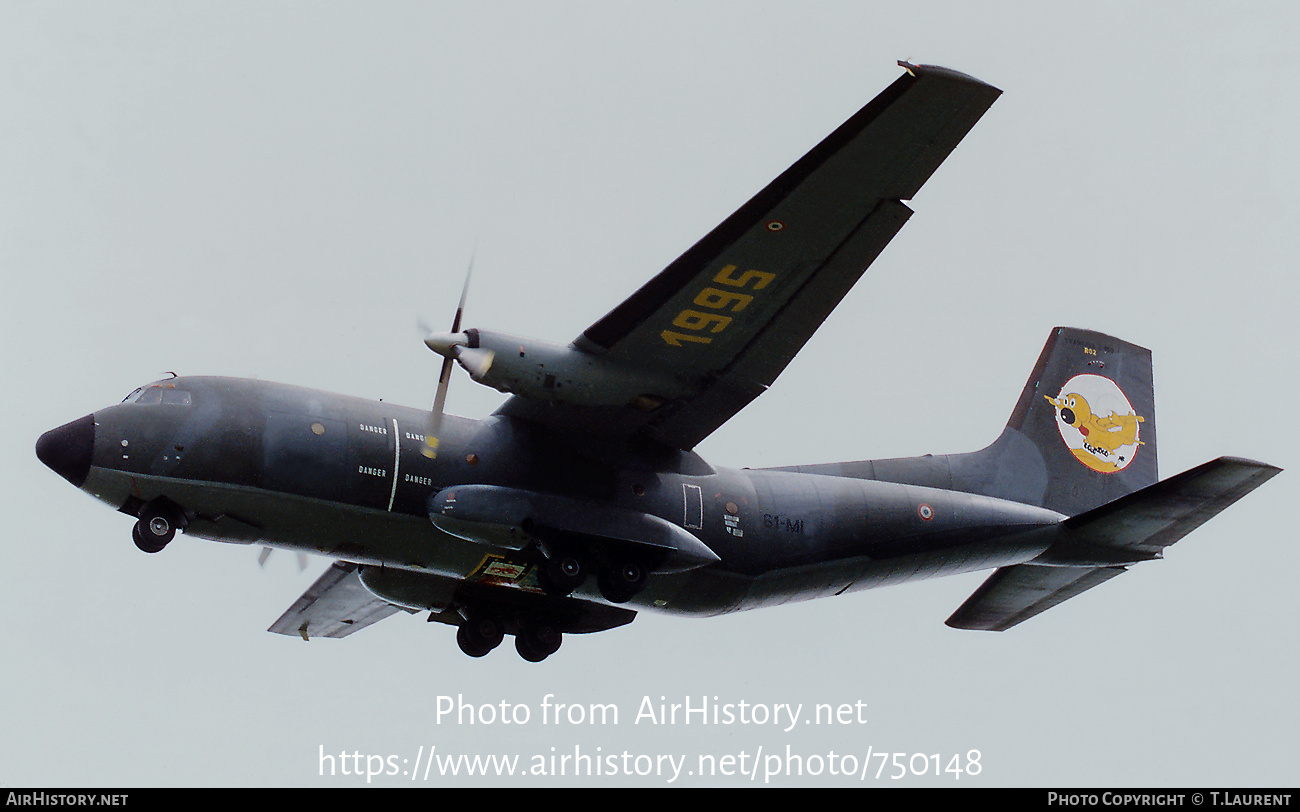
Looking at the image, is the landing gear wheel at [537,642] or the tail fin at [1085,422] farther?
the tail fin at [1085,422]

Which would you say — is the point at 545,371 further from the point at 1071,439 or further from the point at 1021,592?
the point at 1071,439

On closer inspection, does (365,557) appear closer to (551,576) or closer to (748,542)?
(551,576)

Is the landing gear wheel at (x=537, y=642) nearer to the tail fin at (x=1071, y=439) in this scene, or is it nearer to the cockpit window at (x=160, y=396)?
the tail fin at (x=1071, y=439)

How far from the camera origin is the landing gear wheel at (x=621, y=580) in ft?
63.1

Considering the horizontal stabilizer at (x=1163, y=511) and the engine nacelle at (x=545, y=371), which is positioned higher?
the engine nacelle at (x=545, y=371)

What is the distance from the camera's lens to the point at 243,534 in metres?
18.0

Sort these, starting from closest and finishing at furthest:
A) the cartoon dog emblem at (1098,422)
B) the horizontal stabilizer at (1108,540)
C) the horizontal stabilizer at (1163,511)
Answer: the horizontal stabilizer at (1163,511) → the horizontal stabilizer at (1108,540) → the cartoon dog emblem at (1098,422)

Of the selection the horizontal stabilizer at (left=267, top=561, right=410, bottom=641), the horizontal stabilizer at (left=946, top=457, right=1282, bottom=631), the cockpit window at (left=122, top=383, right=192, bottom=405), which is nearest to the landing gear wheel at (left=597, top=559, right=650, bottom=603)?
the horizontal stabilizer at (left=267, top=561, right=410, bottom=641)

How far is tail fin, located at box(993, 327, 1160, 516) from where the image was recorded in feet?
76.7

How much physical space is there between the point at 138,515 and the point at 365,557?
297cm

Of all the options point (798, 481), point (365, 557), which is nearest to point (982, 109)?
point (798, 481)

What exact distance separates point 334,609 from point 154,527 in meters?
6.88

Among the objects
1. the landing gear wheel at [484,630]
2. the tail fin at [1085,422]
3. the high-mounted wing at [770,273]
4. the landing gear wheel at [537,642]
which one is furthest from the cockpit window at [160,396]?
the tail fin at [1085,422]

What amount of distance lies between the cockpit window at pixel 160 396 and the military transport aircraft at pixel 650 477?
1.1 inches
